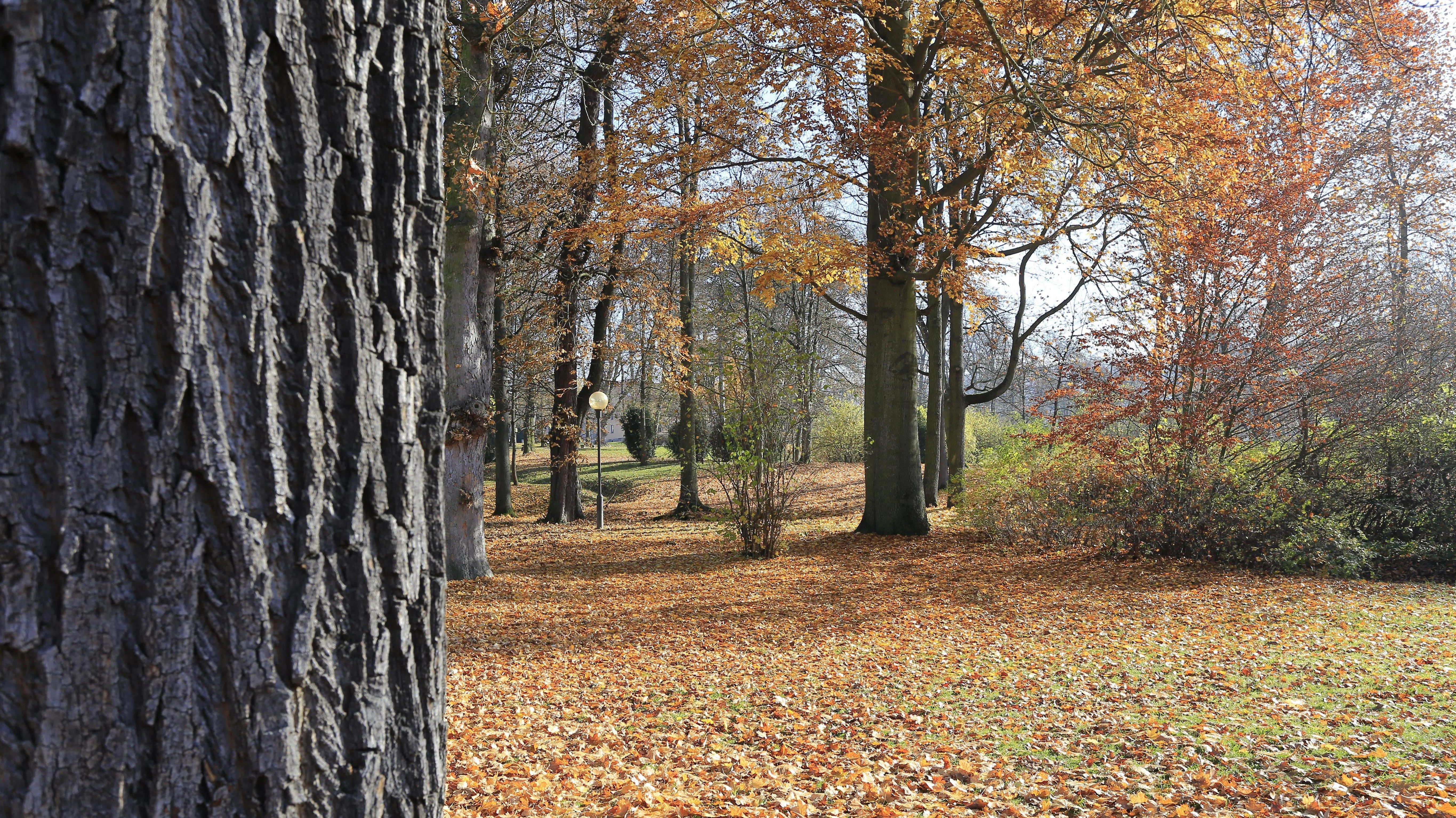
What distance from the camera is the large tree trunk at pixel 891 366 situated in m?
9.80

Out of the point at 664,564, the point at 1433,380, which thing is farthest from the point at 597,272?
the point at 1433,380

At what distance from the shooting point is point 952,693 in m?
4.18

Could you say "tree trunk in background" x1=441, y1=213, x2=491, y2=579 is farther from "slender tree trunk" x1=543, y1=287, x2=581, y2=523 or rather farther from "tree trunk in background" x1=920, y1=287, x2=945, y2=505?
"tree trunk in background" x1=920, y1=287, x2=945, y2=505

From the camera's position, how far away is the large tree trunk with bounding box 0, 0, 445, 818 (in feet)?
3.40

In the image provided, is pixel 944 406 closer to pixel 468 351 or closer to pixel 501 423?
pixel 501 423

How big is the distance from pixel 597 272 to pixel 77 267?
1203 centimetres

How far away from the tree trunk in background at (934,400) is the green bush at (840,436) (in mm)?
8399

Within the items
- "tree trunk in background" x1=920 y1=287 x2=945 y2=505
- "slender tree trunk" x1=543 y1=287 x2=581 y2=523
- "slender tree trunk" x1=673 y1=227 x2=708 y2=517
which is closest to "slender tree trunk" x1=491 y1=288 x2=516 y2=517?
"slender tree trunk" x1=543 y1=287 x2=581 y2=523

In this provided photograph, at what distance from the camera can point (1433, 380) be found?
8016mm

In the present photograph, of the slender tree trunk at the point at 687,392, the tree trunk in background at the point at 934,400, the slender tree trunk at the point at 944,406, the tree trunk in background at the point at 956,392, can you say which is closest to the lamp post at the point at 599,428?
the slender tree trunk at the point at 687,392

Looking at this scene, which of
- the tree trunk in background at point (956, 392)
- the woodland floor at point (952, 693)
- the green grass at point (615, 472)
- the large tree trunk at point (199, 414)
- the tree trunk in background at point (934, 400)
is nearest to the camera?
the large tree trunk at point (199, 414)

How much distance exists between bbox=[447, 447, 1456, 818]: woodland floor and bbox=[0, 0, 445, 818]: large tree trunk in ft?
5.45

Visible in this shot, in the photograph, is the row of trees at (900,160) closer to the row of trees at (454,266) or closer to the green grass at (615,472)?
the row of trees at (454,266)

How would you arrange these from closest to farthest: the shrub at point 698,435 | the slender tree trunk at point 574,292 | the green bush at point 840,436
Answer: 1. the slender tree trunk at point 574,292
2. the shrub at point 698,435
3. the green bush at point 840,436
